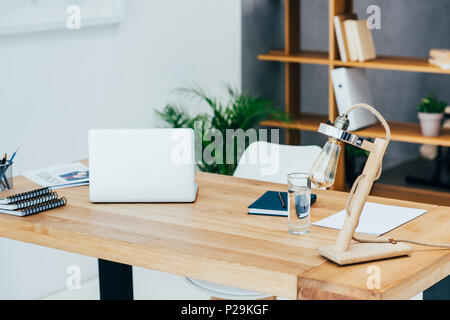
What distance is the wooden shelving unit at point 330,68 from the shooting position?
3992mm

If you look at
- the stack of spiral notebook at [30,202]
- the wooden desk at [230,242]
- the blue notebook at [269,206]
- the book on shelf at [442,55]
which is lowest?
the wooden desk at [230,242]

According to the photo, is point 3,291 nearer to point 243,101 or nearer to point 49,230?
point 49,230

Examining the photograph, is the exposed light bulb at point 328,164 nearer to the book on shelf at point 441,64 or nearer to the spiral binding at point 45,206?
the spiral binding at point 45,206

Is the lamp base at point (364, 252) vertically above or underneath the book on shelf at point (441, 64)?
underneath

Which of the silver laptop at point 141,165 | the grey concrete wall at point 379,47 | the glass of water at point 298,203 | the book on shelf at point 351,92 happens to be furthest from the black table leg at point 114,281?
the grey concrete wall at point 379,47

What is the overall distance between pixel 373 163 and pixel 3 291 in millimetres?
2141

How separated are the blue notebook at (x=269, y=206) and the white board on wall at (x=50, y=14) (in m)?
1.50

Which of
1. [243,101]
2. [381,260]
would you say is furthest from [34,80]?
[381,260]

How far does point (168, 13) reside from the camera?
397cm

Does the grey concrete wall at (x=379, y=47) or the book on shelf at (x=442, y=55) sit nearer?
the book on shelf at (x=442, y=55)

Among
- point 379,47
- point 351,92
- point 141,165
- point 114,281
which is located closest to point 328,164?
point 141,165

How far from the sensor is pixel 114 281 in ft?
7.92

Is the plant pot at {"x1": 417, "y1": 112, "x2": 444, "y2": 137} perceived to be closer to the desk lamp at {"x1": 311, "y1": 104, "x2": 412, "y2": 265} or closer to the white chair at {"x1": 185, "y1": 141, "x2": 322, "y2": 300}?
the white chair at {"x1": 185, "y1": 141, "x2": 322, "y2": 300}

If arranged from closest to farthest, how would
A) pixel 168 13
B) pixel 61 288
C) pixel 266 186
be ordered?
1. pixel 266 186
2. pixel 61 288
3. pixel 168 13
